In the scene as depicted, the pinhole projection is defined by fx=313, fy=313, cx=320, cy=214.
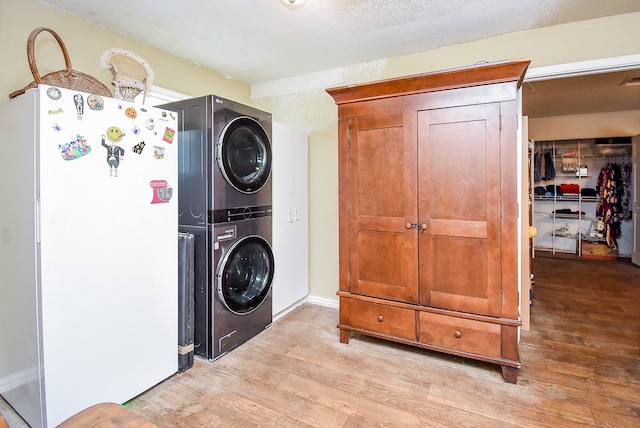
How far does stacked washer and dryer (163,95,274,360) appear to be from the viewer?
219 centimetres

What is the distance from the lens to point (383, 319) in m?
2.34

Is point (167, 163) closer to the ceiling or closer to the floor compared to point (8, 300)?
closer to the ceiling

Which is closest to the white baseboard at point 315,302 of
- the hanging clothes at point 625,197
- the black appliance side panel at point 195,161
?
the black appliance side panel at point 195,161

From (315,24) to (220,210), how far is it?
4.96ft

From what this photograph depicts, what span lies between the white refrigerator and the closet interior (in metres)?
6.19

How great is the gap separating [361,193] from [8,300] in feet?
7.24

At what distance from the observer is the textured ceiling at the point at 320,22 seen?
2.04m

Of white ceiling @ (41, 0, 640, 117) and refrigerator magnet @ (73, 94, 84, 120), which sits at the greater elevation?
white ceiling @ (41, 0, 640, 117)

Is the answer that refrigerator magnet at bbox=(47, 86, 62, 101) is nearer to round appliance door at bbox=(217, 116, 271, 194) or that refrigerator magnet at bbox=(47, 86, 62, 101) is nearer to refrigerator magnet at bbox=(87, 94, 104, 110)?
refrigerator magnet at bbox=(87, 94, 104, 110)

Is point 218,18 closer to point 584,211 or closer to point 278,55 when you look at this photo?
point 278,55

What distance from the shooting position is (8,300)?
5.54 feet

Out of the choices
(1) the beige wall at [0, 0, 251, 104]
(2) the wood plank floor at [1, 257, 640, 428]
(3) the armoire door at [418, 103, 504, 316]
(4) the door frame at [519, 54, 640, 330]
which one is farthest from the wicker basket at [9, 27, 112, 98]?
(4) the door frame at [519, 54, 640, 330]

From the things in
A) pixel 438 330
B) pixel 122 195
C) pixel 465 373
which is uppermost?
pixel 122 195

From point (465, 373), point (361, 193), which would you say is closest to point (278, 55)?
point (361, 193)
